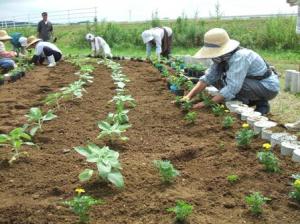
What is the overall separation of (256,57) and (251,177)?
2.09 meters

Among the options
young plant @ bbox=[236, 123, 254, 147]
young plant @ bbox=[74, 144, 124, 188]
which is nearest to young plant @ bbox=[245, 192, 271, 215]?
young plant @ bbox=[74, 144, 124, 188]

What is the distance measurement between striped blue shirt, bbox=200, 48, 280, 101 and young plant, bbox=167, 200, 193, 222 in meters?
2.51

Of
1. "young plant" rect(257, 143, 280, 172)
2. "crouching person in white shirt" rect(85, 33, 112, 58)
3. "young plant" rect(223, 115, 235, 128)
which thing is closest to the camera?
"young plant" rect(257, 143, 280, 172)

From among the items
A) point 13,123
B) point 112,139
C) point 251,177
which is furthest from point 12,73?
point 251,177

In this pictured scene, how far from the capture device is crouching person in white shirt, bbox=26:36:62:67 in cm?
1068

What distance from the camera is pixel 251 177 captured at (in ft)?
11.4

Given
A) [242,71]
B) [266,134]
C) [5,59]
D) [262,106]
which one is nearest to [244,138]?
[266,134]

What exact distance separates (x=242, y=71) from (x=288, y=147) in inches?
54.4

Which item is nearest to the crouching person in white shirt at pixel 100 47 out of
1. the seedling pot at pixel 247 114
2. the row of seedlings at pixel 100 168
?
the seedling pot at pixel 247 114

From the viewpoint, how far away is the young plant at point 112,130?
409 centimetres

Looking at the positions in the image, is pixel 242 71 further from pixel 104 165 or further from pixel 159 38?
pixel 159 38

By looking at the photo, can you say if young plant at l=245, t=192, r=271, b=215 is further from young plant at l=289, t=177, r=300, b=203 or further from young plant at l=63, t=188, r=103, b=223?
young plant at l=63, t=188, r=103, b=223

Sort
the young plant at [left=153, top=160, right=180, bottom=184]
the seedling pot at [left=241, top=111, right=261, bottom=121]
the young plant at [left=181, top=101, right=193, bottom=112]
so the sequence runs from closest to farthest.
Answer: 1. the young plant at [left=153, top=160, right=180, bottom=184]
2. the seedling pot at [left=241, top=111, right=261, bottom=121]
3. the young plant at [left=181, top=101, right=193, bottom=112]

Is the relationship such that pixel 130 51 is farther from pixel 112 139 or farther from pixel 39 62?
pixel 112 139
